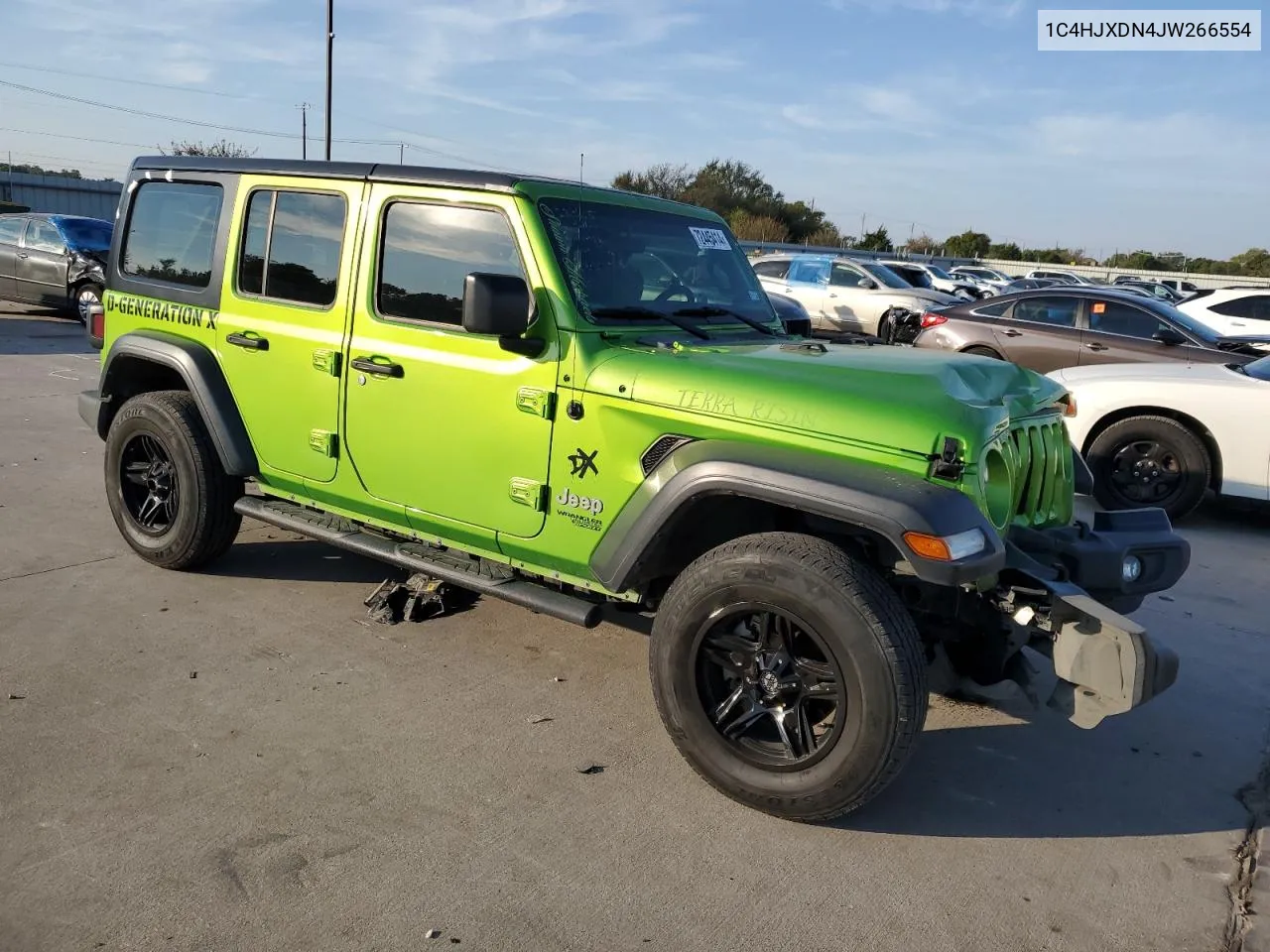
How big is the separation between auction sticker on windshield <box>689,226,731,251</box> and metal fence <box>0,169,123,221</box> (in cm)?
3663

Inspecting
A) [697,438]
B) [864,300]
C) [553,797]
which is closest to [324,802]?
[553,797]

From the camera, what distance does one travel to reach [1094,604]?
3.13 meters

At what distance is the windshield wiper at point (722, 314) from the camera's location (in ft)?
14.0

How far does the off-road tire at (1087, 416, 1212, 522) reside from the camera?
7.11 metres

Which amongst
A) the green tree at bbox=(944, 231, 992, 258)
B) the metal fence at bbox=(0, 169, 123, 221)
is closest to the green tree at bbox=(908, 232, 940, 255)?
the green tree at bbox=(944, 231, 992, 258)

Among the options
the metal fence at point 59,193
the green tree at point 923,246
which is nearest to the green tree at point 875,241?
the green tree at point 923,246

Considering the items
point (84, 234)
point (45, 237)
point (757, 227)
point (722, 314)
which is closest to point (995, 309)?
point (722, 314)

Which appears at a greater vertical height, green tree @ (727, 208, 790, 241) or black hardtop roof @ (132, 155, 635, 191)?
green tree @ (727, 208, 790, 241)

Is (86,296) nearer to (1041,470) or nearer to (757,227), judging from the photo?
(1041,470)

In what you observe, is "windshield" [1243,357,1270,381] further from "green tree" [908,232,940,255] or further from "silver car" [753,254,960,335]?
"green tree" [908,232,940,255]

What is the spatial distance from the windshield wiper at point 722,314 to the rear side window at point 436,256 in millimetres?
775

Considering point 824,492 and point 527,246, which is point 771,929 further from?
point 527,246

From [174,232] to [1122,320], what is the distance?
9.11 m

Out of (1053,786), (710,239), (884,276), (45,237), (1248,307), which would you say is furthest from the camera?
(884,276)
